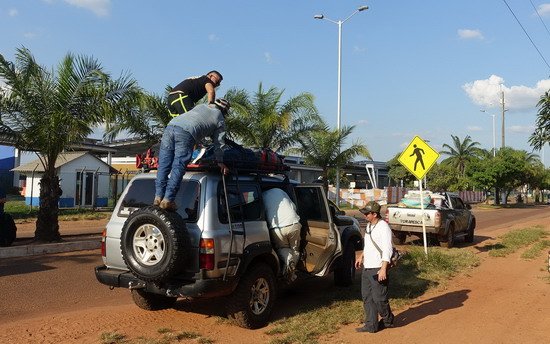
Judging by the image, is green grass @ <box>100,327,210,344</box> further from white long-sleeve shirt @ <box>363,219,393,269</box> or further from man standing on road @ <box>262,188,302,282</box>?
white long-sleeve shirt @ <box>363,219,393,269</box>

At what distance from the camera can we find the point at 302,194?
25.5 ft

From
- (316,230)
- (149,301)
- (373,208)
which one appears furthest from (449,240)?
(149,301)

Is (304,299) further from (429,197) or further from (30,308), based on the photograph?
(429,197)

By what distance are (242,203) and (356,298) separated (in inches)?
107

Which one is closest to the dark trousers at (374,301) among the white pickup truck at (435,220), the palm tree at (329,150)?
the white pickup truck at (435,220)

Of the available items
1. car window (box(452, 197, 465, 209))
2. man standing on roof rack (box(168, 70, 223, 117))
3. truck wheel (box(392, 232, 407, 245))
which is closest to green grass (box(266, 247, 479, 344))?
man standing on roof rack (box(168, 70, 223, 117))

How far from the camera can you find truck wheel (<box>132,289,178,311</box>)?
6.82 meters

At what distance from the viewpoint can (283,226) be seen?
665cm

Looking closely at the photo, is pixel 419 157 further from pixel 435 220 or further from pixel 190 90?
pixel 190 90

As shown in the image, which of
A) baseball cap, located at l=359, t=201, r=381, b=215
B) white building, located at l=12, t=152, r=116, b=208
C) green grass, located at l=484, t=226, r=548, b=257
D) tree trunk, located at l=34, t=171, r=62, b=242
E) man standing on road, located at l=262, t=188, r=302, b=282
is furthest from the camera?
white building, located at l=12, t=152, r=116, b=208

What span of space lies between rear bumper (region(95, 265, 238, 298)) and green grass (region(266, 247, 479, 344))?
795mm

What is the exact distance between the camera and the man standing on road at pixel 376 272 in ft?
20.3

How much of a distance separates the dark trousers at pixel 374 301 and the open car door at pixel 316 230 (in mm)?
1129

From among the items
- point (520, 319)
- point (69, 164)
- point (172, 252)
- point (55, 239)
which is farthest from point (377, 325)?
point (69, 164)
